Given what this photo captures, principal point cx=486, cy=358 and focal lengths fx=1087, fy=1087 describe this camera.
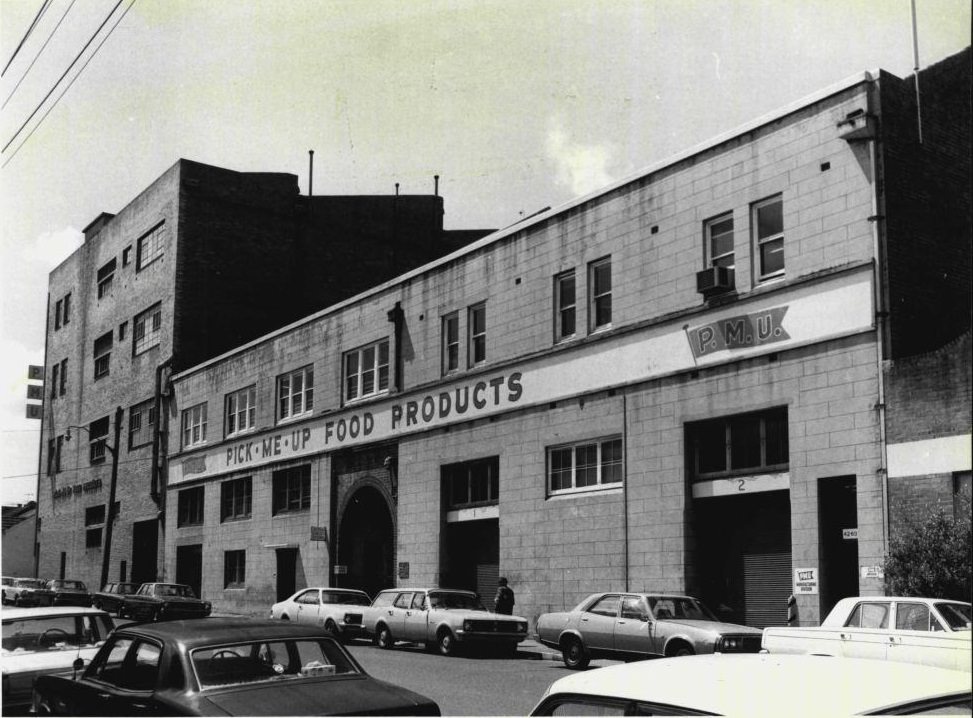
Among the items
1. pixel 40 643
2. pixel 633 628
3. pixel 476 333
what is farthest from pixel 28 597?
pixel 40 643

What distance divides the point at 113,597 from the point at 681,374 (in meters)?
21.8

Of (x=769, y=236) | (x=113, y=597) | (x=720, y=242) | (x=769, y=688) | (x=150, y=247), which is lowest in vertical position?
(x=113, y=597)

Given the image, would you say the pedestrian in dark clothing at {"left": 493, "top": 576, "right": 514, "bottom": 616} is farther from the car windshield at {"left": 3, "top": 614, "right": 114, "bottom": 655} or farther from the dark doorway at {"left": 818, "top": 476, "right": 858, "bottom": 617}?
the car windshield at {"left": 3, "top": 614, "right": 114, "bottom": 655}

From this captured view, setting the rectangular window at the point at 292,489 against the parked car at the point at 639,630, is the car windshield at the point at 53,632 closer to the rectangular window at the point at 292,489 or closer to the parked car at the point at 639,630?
the parked car at the point at 639,630

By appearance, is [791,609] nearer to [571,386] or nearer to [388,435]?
[571,386]

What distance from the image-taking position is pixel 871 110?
1941cm

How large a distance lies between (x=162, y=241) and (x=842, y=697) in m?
48.5

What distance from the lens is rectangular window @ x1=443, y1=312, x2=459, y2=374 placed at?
30078 mm

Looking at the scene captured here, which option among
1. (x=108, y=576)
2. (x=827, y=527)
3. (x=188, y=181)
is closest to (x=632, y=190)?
(x=827, y=527)

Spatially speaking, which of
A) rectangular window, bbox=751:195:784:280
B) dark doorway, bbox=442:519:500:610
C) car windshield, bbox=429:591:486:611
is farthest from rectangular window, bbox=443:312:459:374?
rectangular window, bbox=751:195:784:280

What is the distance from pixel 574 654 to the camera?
19.1m

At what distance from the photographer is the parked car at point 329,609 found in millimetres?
25234

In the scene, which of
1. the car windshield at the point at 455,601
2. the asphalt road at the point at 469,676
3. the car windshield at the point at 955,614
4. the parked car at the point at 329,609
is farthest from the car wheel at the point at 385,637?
the car windshield at the point at 955,614

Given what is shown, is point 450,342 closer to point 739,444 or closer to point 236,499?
point 739,444
